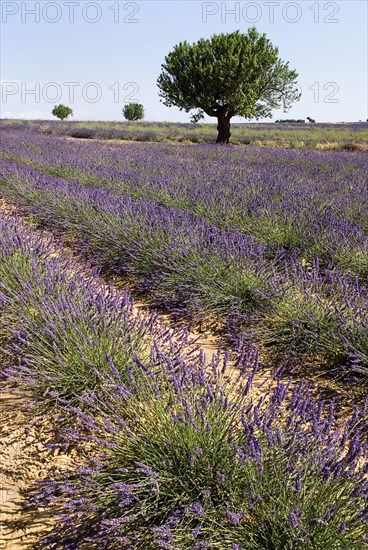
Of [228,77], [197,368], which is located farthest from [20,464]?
[228,77]

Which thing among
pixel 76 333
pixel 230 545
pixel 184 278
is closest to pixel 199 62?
pixel 184 278

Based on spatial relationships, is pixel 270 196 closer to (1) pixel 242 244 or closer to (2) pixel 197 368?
(1) pixel 242 244

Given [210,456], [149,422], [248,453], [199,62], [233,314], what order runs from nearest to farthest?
[248,453] → [210,456] → [149,422] → [233,314] → [199,62]

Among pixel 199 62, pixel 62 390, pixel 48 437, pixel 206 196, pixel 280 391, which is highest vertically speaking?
pixel 199 62

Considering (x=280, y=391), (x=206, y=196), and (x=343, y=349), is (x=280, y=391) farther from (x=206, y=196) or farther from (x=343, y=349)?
(x=206, y=196)

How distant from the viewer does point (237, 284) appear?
3.66 metres

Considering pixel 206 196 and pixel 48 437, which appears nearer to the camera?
pixel 48 437

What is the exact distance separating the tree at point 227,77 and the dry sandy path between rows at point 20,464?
60.5 feet

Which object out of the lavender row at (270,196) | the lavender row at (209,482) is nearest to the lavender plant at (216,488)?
the lavender row at (209,482)

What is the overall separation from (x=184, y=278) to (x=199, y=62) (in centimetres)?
1794

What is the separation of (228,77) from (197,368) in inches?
735

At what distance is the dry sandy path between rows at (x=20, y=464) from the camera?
1693mm

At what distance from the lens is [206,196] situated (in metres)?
6.29

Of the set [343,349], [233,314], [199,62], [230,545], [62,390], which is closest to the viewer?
[230,545]
